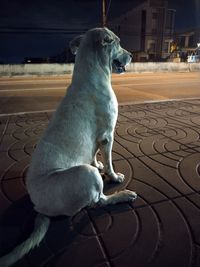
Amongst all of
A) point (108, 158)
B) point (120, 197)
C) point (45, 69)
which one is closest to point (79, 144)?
point (108, 158)

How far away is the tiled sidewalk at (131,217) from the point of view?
1.95 metres

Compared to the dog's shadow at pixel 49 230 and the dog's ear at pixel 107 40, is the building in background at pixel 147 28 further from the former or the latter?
the dog's shadow at pixel 49 230

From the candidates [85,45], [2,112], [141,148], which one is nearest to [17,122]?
[2,112]

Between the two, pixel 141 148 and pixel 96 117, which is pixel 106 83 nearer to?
pixel 96 117

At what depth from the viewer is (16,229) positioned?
7.48ft

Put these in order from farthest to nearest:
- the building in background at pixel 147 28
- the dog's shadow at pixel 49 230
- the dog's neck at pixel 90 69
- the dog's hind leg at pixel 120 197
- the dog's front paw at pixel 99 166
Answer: the building in background at pixel 147 28 → the dog's front paw at pixel 99 166 → the dog's neck at pixel 90 69 → the dog's hind leg at pixel 120 197 → the dog's shadow at pixel 49 230

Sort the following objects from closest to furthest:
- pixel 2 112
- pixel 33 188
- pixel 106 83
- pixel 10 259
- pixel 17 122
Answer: pixel 10 259
pixel 33 188
pixel 106 83
pixel 17 122
pixel 2 112

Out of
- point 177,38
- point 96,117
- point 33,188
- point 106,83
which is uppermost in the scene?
point 177,38

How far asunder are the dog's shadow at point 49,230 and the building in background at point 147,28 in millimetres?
42703

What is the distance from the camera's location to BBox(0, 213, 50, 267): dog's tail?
186cm

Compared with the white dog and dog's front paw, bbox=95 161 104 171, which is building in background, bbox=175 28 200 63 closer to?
dog's front paw, bbox=95 161 104 171

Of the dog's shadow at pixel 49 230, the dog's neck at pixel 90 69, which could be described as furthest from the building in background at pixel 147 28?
the dog's shadow at pixel 49 230

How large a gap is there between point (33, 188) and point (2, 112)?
16.8ft

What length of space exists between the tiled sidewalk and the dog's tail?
6cm
